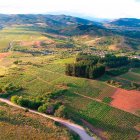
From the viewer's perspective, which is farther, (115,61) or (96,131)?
(115,61)

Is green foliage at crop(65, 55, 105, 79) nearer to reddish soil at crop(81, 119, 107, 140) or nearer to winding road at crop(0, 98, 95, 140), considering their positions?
winding road at crop(0, 98, 95, 140)

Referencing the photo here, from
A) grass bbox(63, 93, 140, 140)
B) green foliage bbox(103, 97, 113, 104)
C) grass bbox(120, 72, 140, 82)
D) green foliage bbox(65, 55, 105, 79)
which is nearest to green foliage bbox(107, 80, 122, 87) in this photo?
green foliage bbox(65, 55, 105, 79)

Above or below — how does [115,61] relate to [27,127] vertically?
above

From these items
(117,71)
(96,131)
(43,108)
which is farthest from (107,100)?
(117,71)

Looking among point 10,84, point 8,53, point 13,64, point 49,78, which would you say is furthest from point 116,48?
point 10,84

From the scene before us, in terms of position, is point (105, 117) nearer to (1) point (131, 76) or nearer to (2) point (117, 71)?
(1) point (131, 76)

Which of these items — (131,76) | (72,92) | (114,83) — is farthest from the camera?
(131,76)

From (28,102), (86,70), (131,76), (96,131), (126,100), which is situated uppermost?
(86,70)

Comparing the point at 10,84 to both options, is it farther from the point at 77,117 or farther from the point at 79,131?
the point at 79,131
